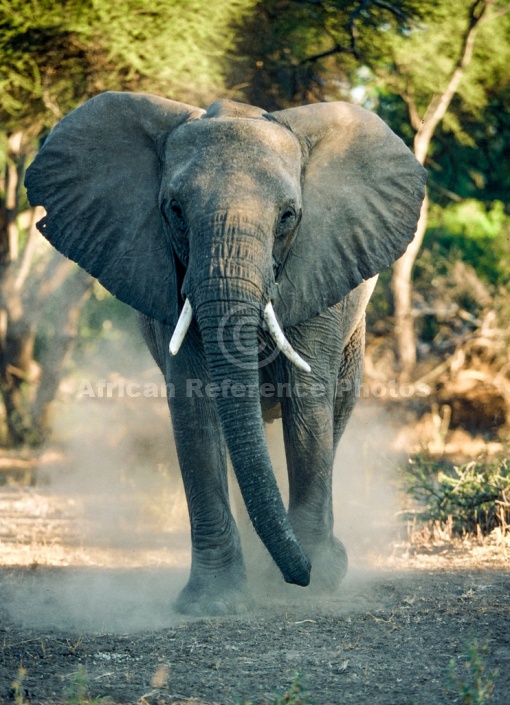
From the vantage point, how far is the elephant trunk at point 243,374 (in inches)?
200

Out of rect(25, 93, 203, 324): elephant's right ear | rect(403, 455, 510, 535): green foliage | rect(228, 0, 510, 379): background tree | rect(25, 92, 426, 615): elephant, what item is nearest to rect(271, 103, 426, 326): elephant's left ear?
rect(25, 92, 426, 615): elephant

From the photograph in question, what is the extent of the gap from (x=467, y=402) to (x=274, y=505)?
9.34m

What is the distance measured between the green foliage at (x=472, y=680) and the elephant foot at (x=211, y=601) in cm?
159

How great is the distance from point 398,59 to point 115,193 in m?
7.79

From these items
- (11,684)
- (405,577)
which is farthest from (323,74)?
(11,684)

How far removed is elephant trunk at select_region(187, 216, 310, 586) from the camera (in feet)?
16.7

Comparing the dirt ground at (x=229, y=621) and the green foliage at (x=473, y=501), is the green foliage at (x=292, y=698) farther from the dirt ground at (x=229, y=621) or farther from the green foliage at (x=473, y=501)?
the green foliage at (x=473, y=501)

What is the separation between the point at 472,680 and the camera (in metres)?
4.15

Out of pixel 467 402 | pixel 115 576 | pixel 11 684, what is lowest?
pixel 467 402

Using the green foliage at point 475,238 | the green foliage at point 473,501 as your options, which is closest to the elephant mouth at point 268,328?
the green foliage at point 473,501

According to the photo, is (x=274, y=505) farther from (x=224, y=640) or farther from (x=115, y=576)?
(x=115, y=576)

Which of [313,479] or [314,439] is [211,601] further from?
[314,439]

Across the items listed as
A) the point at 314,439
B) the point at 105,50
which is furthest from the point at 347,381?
the point at 105,50

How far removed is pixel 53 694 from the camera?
4160 mm
